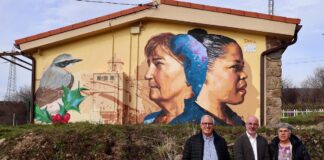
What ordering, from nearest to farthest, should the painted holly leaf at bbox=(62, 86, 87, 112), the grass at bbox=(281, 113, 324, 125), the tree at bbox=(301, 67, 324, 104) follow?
the painted holly leaf at bbox=(62, 86, 87, 112), the grass at bbox=(281, 113, 324, 125), the tree at bbox=(301, 67, 324, 104)

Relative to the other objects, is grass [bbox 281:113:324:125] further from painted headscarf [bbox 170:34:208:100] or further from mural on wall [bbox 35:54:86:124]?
mural on wall [bbox 35:54:86:124]

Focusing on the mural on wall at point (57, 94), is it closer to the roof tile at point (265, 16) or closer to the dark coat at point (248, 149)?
the roof tile at point (265, 16)

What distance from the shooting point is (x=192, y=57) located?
38.7 ft

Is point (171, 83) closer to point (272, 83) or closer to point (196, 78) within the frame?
point (196, 78)

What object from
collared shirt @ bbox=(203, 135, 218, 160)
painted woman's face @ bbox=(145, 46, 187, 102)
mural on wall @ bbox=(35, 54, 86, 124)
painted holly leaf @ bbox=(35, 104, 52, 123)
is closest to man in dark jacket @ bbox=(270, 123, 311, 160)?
collared shirt @ bbox=(203, 135, 218, 160)

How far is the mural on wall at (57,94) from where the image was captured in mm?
12328

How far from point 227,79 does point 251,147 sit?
5.94 m

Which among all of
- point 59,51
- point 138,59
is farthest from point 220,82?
point 59,51

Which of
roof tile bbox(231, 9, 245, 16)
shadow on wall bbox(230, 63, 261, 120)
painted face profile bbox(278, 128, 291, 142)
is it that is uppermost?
roof tile bbox(231, 9, 245, 16)

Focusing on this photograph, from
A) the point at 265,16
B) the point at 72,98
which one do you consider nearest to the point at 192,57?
the point at 265,16

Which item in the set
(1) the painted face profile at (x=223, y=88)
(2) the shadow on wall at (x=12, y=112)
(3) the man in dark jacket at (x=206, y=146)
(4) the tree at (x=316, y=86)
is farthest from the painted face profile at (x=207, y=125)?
(4) the tree at (x=316, y=86)

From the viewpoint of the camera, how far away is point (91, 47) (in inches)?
486

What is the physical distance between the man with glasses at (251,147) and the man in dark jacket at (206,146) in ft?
0.72

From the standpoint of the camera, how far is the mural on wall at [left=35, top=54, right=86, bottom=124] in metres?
12.3
